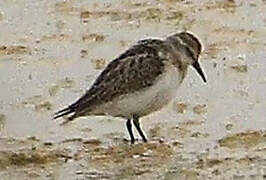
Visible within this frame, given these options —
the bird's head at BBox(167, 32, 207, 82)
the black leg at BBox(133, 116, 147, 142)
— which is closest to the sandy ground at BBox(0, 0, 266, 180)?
the black leg at BBox(133, 116, 147, 142)

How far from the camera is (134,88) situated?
802cm

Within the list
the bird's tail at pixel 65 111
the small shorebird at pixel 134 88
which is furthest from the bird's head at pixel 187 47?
the bird's tail at pixel 65 111

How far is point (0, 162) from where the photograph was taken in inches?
299

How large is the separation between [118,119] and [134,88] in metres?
0.73

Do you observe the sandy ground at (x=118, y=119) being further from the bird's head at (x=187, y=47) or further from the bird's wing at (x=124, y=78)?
the bird's head at (x=187, y=47)

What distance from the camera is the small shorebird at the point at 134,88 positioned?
7984 mm

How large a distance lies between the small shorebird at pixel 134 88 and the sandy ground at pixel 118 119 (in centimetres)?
22

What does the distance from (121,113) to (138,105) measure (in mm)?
131

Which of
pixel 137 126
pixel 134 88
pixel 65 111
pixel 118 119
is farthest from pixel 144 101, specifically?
pixel 118 119

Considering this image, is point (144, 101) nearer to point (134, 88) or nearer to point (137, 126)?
point (134, 88)

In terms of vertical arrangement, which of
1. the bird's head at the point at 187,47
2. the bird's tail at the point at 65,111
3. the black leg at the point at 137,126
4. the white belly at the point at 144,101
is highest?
the bird's head at the point at 187,47

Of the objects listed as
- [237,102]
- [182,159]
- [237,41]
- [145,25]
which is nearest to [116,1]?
[145,25]

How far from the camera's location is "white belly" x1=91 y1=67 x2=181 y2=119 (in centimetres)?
800

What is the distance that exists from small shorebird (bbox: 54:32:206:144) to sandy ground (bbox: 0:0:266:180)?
221 mm
